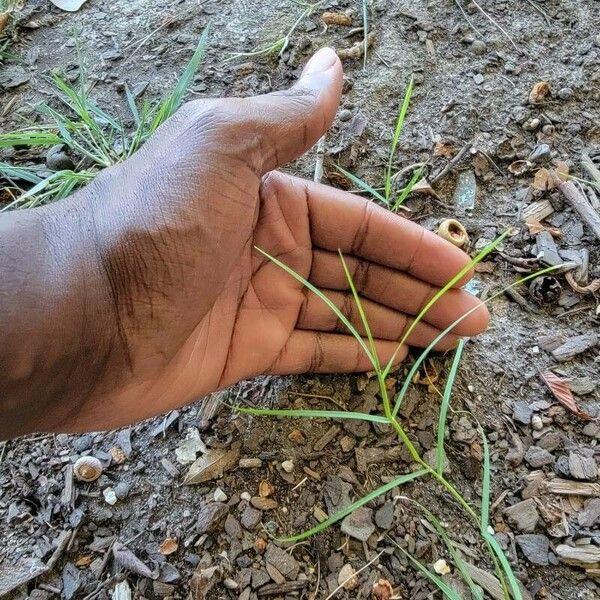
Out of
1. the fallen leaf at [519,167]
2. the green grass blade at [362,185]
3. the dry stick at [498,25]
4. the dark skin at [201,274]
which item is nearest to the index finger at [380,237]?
the dark skin at [201,274]

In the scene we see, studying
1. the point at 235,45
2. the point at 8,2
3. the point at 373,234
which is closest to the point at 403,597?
the point at 373,234

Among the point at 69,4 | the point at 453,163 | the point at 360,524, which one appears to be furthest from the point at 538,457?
the point at 69,4

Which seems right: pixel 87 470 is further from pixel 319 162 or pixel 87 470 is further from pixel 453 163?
pixel 453 163

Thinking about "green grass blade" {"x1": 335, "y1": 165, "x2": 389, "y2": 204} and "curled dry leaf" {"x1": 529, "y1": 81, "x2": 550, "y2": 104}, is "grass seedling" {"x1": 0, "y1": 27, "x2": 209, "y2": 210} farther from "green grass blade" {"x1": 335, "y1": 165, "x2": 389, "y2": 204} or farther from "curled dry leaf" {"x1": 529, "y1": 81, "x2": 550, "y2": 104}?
"curled dry leaf" {"x1": 529, "y1": 81, "x2": 550, "y2": 104}

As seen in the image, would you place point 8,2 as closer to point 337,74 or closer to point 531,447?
point 337,74

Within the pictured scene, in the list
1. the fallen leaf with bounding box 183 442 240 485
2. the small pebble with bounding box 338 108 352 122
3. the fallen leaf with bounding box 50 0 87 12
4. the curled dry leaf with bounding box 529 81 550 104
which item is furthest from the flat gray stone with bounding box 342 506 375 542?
the fallen leaf with bounding box 50 0 87 12

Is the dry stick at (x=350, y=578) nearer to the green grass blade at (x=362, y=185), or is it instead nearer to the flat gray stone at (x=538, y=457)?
the flat gray stone at (x=538, y=457)
